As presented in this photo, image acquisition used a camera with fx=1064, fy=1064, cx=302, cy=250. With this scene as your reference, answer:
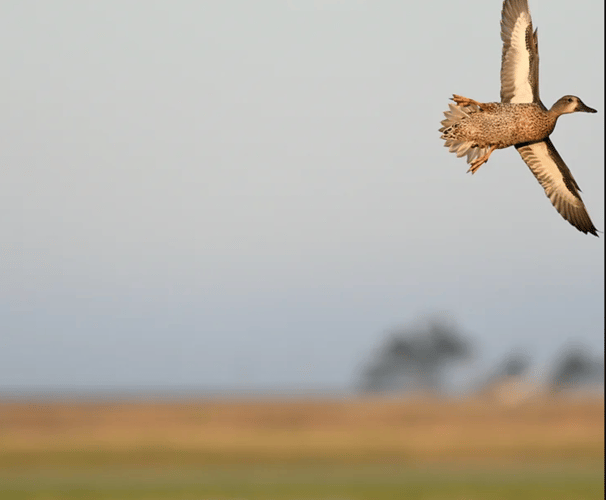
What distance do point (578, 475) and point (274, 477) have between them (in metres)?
19.5

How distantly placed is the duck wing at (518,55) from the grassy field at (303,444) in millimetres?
56836

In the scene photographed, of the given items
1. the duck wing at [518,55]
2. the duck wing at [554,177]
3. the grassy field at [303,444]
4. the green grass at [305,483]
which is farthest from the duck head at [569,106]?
the grassy field at [303,444]

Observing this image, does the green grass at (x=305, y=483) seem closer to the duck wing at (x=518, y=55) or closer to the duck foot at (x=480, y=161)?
the duck wing at (x=518, y=55)

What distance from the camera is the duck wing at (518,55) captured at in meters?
5.91

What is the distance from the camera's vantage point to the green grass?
182 feet

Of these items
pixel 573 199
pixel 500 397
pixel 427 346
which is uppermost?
pixel 427 346

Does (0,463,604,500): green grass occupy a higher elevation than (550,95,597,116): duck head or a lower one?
higher

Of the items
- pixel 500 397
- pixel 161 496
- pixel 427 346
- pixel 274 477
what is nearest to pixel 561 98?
pixel 161 496

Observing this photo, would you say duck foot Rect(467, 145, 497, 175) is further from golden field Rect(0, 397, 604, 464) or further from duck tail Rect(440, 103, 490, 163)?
golden field Rect(0, 397, 604, 464)

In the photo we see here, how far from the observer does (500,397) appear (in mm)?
118562

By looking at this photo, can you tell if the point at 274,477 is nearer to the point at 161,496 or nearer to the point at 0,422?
the point at 161,496

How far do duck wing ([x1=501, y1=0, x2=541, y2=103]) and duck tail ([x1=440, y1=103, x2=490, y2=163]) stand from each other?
244 millimetres

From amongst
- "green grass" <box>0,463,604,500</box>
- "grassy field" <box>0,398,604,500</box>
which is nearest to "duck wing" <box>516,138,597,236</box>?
"green grass" <box>0,463,604,500</box>

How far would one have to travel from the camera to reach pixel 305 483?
6469 cm
